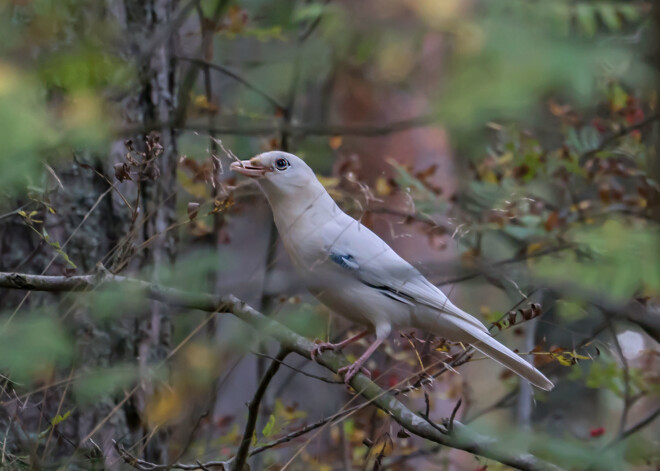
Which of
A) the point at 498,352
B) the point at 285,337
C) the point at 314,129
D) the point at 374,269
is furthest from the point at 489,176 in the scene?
the point at 285,337

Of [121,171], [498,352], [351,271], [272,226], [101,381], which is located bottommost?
[272,226]

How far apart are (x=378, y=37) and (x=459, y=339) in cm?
332

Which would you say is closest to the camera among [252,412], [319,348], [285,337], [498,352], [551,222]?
A: [252,412]

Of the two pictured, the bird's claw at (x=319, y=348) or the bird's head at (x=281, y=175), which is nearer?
the bird's claw at (x=319, y=348)

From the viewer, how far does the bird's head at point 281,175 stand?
3.13 meters

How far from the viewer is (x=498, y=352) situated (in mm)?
2928

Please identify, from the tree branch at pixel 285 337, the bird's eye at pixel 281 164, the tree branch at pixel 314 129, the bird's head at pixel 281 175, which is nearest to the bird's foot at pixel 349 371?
the tree branch at pixel 285 337

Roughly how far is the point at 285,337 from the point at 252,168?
31.7 inches

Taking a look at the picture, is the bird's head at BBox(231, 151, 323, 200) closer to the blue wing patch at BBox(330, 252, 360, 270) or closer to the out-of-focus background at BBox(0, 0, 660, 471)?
the out-of-focus background at BBox(0, 0, 660, 471)

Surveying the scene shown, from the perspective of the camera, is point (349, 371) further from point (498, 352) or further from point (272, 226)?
point (272, 226)

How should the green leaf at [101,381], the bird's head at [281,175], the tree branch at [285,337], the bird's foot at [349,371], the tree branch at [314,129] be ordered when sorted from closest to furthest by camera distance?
the tree branch at [285,337]
the bird's foot at [349,371]
the green leaf at [101,381]
the bird's head at [281,175]
the tree branch at [314,129]

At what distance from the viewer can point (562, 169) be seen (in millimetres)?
4660

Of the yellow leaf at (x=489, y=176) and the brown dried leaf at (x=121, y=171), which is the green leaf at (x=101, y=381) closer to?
the brown dried leaf at (x=121, y=171)

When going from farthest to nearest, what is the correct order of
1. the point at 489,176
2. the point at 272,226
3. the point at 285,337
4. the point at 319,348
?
the point at 489,176
the point at 272,226
the point at 319,348
the point at 285,337
